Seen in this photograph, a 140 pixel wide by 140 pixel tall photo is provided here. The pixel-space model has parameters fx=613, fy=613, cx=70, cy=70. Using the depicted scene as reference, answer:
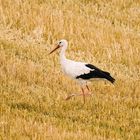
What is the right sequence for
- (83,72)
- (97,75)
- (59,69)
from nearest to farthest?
(97,75), (83,72), (59,69)

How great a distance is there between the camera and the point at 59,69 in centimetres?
1611

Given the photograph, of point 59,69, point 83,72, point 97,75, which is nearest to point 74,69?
point 83,72

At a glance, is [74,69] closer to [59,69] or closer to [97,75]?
[97,75]

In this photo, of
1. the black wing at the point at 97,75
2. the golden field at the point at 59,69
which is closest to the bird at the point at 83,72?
the black wing at the point at 97,75

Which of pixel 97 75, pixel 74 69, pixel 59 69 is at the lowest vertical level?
pixel 97 75

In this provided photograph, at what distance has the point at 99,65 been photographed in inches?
691

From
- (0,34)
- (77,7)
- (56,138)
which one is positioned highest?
(77,7)

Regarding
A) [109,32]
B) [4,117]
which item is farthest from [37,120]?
[109,32]

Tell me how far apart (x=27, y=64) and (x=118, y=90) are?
2.64 m

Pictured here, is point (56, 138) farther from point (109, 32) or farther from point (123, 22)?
point (123, 22)

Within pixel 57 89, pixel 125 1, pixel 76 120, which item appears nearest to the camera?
pixel 76 120

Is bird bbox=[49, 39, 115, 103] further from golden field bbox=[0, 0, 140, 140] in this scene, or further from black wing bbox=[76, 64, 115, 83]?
golden field bbox=[0, 0, 140, 140]

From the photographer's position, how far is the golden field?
11.1 meters

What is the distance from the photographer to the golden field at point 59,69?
1109cm
